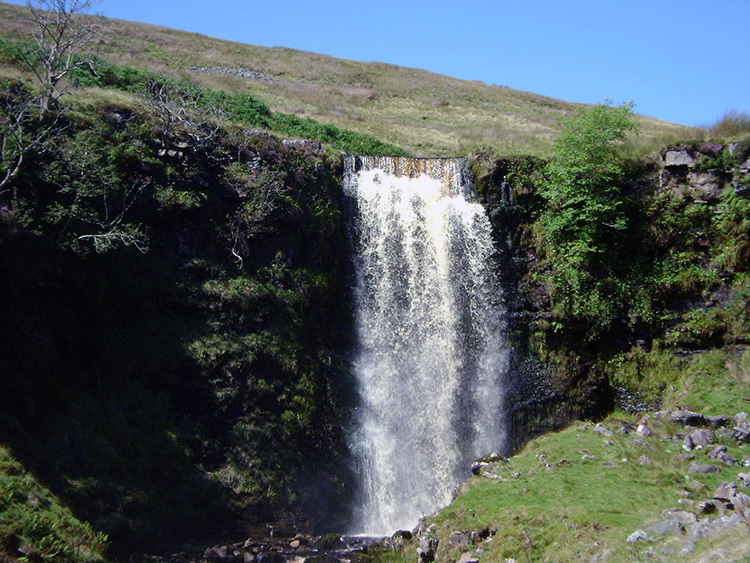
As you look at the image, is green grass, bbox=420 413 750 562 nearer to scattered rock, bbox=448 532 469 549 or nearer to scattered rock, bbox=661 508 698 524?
scattered rock, bbox=448 532 469 549

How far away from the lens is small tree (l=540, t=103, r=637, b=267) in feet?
65.4

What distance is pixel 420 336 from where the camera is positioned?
61.3 feet

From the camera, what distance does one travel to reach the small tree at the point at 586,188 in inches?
784

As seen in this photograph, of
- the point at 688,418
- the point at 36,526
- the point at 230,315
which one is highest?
the point at 230,315

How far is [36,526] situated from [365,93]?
4130 centimetres

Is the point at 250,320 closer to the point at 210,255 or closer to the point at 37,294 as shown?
the point at 210,255

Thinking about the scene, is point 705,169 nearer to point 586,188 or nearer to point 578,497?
point 586,188

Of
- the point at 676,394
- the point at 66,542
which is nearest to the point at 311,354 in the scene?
the point at 66,542

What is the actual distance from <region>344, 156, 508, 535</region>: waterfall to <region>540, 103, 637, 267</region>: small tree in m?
2.86

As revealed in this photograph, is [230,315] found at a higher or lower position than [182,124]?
lower

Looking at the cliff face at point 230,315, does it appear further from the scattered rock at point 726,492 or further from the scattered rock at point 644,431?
the scattered rock at point 726,492

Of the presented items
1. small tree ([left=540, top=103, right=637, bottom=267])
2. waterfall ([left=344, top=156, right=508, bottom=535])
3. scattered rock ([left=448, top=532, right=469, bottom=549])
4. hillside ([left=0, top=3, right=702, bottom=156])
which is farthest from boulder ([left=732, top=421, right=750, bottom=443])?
hillside ([left=0, top=3, right=702, bottom=156])

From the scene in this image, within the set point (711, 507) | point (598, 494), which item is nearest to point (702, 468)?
point (598, 494)

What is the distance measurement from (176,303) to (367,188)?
27.7ft
